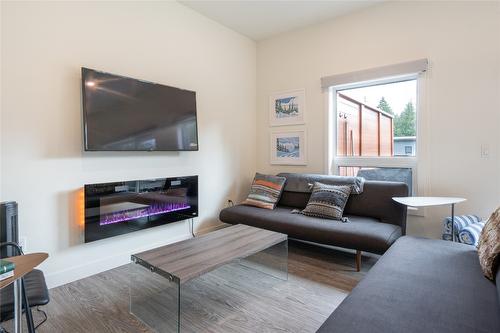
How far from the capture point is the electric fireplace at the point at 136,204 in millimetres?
2443

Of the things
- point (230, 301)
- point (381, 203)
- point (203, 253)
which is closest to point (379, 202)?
point (381, 203)

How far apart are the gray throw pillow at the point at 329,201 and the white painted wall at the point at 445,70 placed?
0.84 meters

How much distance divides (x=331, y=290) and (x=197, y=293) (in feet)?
3.50

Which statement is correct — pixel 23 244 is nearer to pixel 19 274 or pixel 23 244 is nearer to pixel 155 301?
pixel 155 301

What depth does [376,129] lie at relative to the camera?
11.0 ft

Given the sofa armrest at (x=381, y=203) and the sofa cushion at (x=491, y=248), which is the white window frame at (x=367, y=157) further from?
the sofa cushion at (x=491, y=248)

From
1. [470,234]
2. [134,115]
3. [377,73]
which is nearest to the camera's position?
[470,234]

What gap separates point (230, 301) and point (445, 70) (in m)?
3.00

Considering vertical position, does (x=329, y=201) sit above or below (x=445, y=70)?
below

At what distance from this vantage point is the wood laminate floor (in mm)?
1780

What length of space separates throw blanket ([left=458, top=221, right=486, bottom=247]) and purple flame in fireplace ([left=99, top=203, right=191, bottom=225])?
8.79ft

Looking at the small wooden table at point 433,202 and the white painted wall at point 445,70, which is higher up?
the white painted wall at point 445,70

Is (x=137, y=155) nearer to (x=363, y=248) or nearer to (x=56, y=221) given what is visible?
(x=56, y=221)

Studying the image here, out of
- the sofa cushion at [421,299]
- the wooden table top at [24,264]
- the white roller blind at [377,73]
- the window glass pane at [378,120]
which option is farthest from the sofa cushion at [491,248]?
the wooden table top at [24,264]
